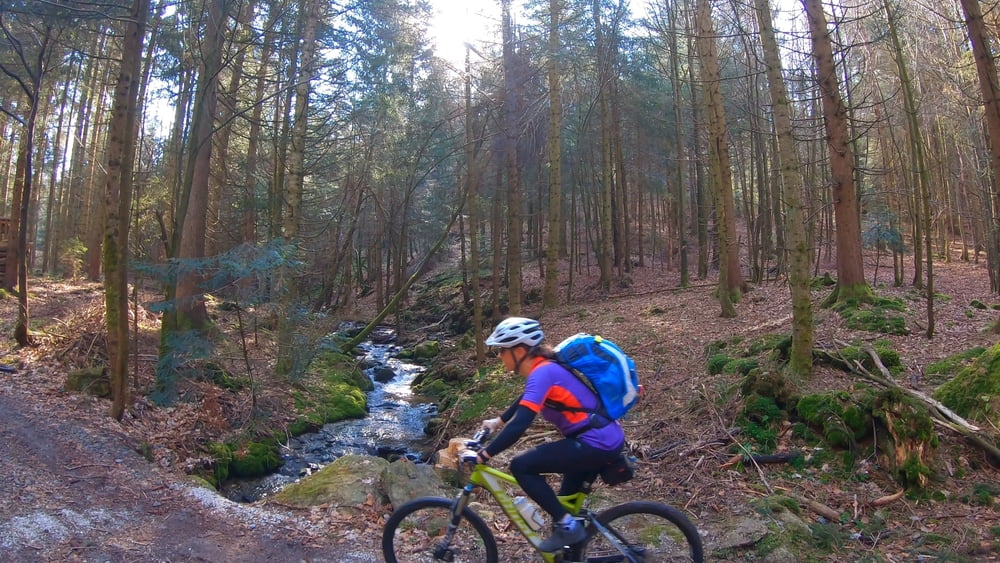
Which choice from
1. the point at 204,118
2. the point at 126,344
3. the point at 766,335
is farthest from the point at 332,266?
the point at 766,335

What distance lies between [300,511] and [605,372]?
14.0ft

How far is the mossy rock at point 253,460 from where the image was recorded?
9.05m

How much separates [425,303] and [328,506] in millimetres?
22252

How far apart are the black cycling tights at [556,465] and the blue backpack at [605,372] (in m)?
0.26

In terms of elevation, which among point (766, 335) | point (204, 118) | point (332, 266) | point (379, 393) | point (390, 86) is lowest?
point (379, 393)

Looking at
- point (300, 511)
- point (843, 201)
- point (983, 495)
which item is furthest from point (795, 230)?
point (300, 511)

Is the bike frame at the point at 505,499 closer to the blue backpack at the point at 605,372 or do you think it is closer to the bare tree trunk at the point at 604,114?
the blue backpack at the point at 605,372

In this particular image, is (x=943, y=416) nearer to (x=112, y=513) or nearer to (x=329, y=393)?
(x=112, y=513)

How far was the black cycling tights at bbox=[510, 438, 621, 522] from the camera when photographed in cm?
375

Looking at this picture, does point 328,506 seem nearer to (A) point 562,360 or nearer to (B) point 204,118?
(A) point 562,360

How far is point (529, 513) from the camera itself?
157 inches

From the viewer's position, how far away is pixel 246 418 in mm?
10227

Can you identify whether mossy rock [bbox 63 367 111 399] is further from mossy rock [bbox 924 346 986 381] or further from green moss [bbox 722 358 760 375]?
mossy rock [bbox 924 346 986 381]

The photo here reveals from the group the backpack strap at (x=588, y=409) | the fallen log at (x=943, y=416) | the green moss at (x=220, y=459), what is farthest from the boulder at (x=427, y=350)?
the backpack strap at (x=588, y=409)
